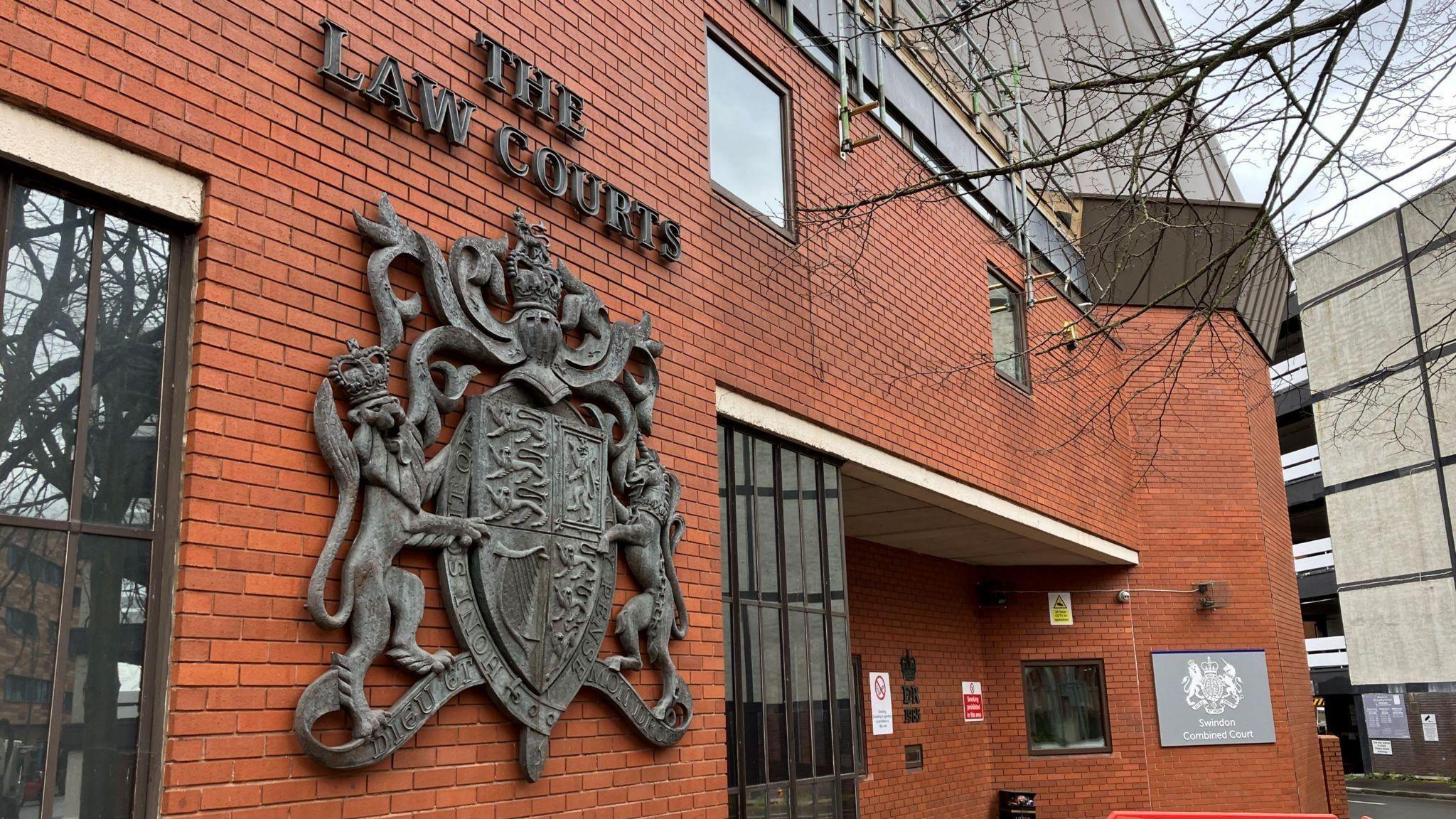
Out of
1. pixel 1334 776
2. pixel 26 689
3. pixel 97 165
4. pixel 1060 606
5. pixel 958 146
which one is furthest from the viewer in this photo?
pixel 1334 776

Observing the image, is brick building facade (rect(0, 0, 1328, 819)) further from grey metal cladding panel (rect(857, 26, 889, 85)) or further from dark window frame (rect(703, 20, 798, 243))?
grey metal cladding panel (rect(857, 26, 889, 85))

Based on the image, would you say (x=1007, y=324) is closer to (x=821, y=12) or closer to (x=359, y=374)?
(x=821, y=12)

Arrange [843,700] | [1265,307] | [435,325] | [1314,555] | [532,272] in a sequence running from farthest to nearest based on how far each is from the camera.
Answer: [1314,555]
[1265,307]
[843,700]
[532,272]
[435,325]

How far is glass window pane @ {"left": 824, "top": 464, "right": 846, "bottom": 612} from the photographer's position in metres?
7.16

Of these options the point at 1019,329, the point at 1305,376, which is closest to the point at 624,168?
the point at 1019,329

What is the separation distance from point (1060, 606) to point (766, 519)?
316 inches

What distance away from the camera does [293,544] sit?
3689 mm

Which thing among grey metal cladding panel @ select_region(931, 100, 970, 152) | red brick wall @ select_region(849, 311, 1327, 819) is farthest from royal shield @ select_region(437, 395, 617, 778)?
red brick wall @ select_region(849, 311, 1327, 819)

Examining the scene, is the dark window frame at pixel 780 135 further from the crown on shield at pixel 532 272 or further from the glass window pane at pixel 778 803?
the glass window pane at pixel 778 803

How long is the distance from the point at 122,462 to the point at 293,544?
57 cm

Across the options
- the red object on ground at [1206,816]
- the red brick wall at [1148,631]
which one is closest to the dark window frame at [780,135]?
the red object on ground at [1206,816]

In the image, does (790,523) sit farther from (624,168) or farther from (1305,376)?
(1305,376)

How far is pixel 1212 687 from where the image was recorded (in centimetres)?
1313

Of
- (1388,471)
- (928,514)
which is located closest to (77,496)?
(928,514)
